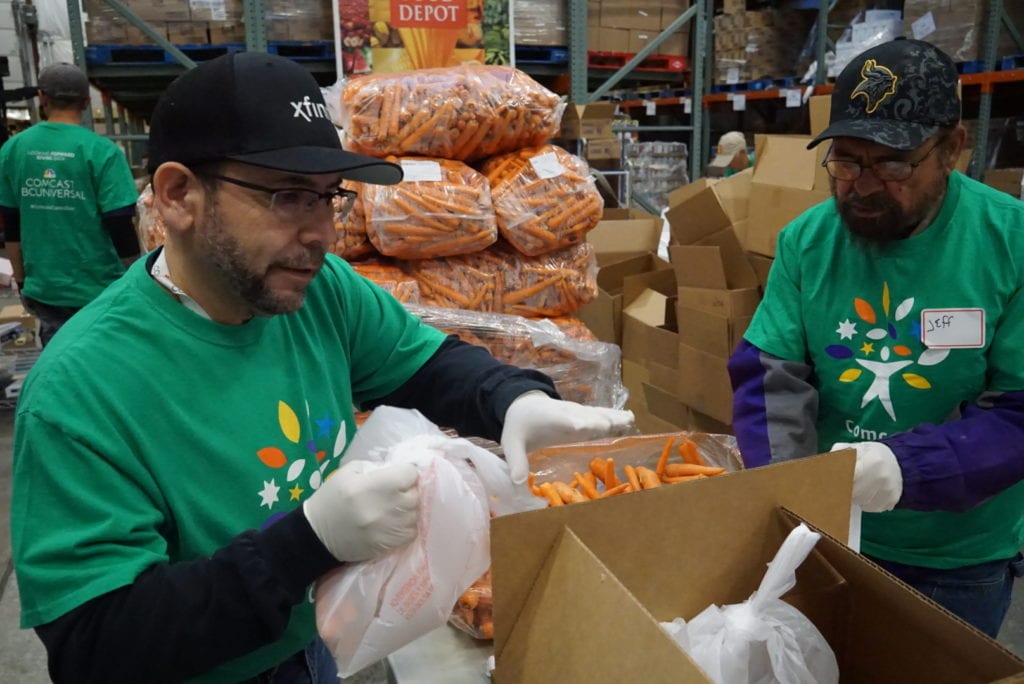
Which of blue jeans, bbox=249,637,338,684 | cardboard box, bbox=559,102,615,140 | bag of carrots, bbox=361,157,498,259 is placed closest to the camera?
blue jeans, bbox=249,637,338,684

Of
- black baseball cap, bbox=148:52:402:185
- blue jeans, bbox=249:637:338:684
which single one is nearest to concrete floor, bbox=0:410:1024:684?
blue jeans, bbox=249:637:338:684

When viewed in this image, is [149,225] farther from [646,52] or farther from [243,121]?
[646,52]

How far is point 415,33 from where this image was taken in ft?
11.4

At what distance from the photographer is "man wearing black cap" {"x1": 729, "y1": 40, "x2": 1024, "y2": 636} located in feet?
4.68

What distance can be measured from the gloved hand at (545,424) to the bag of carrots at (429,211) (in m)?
1.28

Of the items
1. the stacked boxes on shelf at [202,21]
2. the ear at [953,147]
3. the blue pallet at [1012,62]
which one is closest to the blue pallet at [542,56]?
the stacked boxes on shelf at [202,21]

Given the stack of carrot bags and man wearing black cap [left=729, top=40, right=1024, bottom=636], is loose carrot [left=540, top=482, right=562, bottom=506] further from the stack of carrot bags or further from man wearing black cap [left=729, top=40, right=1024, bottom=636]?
the stack of carrot bags

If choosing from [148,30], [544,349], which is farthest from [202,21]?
[544,349]

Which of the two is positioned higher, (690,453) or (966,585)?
(690,453)

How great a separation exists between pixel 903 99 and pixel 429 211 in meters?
1.44

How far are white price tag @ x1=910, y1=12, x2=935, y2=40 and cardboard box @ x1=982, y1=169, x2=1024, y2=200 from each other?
1.15 meters

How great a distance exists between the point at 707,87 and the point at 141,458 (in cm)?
722

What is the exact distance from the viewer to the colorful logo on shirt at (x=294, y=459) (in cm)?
115

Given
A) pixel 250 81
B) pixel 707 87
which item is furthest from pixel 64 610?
pixel 707 87
